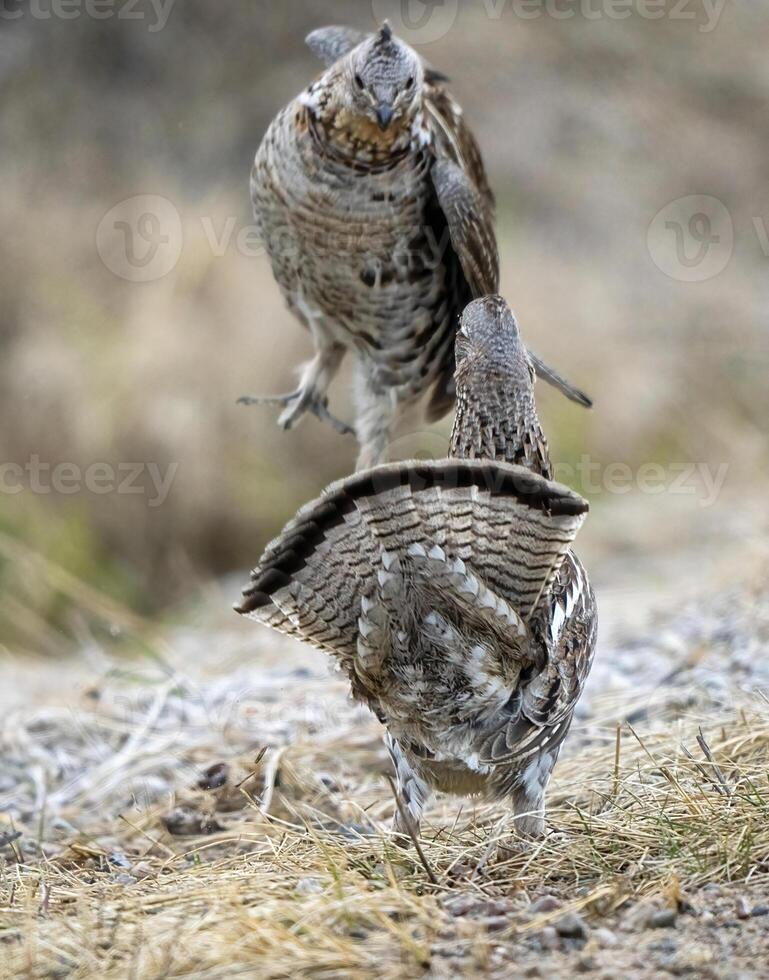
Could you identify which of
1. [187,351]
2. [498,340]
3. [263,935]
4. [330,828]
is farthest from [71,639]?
[263,935]

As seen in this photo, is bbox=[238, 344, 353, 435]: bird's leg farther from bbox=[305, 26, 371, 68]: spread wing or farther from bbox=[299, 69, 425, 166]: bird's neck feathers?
bbox=[305, 26, 371, 68]: spread wing

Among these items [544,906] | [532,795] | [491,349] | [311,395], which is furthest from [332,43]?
[544,906]

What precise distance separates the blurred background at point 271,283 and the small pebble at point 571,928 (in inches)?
125

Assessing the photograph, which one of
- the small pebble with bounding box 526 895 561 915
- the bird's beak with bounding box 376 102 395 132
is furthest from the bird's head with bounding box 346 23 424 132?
the small pebble with bounding box 526 895 561 915

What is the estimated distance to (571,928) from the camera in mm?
2875

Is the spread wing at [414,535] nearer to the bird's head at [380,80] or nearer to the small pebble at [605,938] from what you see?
the small pebble at [605,938]

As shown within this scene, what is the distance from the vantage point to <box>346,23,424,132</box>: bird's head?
446 centimetres

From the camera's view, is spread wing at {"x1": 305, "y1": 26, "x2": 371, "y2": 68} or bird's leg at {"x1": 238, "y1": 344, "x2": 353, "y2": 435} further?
bird's leg at {"x1": 238, "y1": 344, "x2": 353, "y2": 435}

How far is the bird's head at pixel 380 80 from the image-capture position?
175 inches

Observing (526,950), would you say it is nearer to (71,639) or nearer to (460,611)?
(460,611)

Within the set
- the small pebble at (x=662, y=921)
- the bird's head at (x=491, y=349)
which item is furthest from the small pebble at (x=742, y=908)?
the bird's head at (x=491, y=349)

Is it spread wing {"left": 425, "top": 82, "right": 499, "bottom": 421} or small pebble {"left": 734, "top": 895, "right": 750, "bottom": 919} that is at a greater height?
spread wing {"left": 425, "top": 82, "right": 499, "bottom": 421}

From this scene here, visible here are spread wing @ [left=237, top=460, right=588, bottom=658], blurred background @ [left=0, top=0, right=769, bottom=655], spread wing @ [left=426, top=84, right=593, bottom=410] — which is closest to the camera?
spread wing @ [left=237, top=460, right=588, bottom=658]

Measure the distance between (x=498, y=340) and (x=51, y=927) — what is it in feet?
6.94
